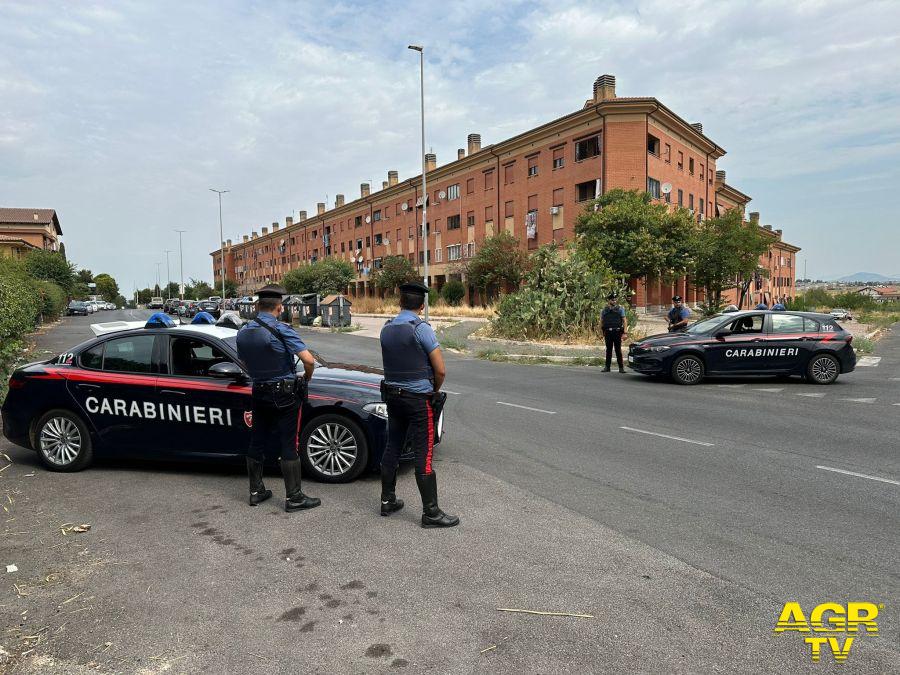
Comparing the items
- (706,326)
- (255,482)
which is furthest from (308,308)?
(255,482)

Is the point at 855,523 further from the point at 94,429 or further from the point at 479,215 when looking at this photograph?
the point at 479,215

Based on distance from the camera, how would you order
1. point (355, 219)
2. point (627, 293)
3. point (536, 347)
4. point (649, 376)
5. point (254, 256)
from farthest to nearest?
point (254, 256) → point (355, 219) → point (627, 293) → point (536, 347) → point (649, 376)

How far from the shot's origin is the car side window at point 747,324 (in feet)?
40.5

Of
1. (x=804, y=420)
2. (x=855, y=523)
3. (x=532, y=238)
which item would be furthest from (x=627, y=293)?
(x=532, y=238)

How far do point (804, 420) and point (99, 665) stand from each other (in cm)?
882

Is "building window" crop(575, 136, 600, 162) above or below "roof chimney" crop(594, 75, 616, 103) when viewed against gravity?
below

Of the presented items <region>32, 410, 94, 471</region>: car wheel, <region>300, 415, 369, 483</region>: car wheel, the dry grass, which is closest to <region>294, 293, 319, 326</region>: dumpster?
the dry grass

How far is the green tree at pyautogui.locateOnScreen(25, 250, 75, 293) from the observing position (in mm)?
48938

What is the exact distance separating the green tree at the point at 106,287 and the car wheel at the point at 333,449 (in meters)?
137

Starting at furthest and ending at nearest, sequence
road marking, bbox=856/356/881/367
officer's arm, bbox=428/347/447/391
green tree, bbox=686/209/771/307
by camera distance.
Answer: green tree, bbox=686/209/771/307
road marking, bbox=856/356/881/367
officer's arm, bbox=428/347/447/391

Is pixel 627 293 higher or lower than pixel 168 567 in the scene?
higher

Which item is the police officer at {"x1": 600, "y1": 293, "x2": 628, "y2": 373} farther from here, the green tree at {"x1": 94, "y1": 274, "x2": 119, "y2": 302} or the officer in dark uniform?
the green tree at {"x1": 94, "y1": 274, "x2": 119, "y2": 302}

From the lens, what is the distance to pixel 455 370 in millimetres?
15297

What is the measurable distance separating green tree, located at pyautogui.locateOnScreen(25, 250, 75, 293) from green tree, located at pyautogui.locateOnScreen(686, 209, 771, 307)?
47.8 m
